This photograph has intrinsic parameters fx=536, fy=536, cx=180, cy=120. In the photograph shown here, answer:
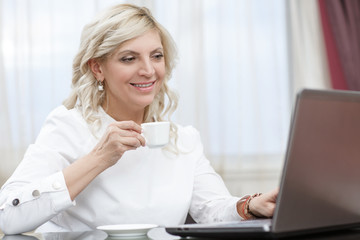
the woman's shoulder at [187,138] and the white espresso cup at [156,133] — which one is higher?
the white espresso cup at [156,133]

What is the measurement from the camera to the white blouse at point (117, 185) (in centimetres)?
177

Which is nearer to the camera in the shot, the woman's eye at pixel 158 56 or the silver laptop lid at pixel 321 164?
the silver laptop lid at pixel 321 164

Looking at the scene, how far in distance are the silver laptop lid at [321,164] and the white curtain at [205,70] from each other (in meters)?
2.39

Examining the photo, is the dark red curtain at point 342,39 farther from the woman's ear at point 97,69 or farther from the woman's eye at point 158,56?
the woman's ear at point 97,69

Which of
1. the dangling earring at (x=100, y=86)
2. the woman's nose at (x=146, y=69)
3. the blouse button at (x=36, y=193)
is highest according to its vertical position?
the woman's nose at (x=146, y=69)

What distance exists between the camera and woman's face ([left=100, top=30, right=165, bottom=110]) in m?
1.99

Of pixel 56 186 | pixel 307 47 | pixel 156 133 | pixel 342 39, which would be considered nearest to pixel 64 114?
pixel 56 186

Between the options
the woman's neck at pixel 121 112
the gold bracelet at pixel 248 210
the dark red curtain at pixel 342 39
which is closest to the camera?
the gold bracelet at pixel 248 210

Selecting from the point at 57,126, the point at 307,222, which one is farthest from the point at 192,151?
the point at 307,222

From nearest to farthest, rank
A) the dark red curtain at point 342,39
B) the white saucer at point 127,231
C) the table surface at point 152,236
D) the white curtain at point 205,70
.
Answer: the table surface at point 152,236, the white saucer at point 127,231, the white curtain at point 205,70, the dark red curtain at point 342,39

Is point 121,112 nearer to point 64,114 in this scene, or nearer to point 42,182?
point 64,114

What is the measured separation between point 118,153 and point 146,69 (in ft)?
1.38

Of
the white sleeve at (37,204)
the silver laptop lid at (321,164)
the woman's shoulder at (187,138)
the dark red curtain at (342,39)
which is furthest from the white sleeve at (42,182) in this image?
the dark red curtain at (342,39)

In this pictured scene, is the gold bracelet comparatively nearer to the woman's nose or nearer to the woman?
the woman
